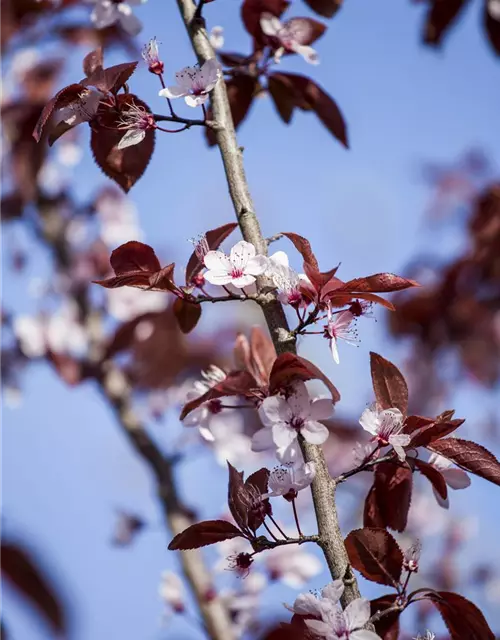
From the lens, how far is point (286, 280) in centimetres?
88

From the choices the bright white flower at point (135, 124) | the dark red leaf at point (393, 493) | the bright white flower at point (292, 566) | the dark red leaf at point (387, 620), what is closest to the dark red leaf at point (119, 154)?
the bright white flower at point (135, 124)

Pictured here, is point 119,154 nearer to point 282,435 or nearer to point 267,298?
point 267,298

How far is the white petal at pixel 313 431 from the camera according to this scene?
2.74ft

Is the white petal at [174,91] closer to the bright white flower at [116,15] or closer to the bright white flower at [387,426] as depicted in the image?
the bright white flower at [116,15]

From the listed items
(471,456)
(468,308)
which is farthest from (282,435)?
(468,308)

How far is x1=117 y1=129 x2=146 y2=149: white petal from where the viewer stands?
0.96 metres

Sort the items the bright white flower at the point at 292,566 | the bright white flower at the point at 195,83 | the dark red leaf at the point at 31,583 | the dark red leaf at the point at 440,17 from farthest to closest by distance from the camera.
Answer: the dark red leaf at the point at 440,17 < the bright white flower at the point at 292,566 < the bright white flower at the point at 195,83 < the dark red leaf at the point at 31,583

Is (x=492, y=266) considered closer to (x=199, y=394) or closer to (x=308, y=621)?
(x=199, y=394)

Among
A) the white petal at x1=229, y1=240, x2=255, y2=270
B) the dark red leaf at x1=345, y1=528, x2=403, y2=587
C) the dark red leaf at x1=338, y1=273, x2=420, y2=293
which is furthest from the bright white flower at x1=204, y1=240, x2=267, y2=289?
the dark red leaf at x1=345, y1=528, x2=403, y2=587

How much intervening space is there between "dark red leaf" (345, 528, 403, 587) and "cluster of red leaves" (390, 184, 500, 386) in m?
1.69

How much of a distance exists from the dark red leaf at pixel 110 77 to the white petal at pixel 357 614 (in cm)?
68

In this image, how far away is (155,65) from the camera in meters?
1.00

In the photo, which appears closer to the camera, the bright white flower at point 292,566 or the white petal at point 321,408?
the white petal at point 321,408

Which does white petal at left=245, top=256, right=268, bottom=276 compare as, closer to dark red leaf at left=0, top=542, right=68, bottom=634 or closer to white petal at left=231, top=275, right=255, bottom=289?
white petal at left=231, top=275, right=255, bottom=289
